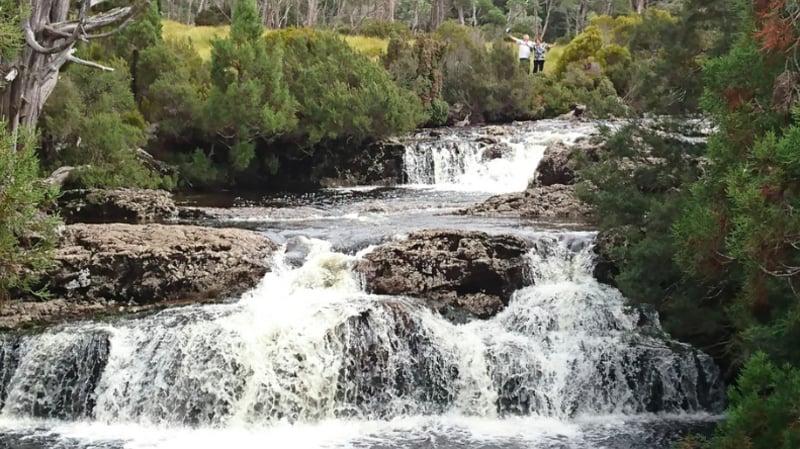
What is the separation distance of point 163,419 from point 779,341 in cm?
704

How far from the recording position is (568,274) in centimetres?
1242

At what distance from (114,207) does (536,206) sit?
8495 mm

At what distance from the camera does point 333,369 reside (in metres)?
10.7

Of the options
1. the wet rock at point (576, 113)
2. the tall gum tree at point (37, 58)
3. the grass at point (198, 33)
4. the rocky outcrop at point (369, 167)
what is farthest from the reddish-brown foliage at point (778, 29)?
the grass at point (198, 33)

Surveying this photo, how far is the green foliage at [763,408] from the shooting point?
19.8 ft

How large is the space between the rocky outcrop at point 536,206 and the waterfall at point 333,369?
208 inches

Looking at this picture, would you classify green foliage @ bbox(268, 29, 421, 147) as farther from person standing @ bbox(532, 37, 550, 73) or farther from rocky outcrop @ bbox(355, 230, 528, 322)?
person standing @ bbox(532, 37, 550, 73)

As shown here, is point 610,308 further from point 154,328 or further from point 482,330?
point 154,328

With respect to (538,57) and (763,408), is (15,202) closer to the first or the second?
(763,408)

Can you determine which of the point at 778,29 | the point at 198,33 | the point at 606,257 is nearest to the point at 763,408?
the point at 778,29

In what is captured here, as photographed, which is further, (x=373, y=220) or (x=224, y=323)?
(x=373, y=220)

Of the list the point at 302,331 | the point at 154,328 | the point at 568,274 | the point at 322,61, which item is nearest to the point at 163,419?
the point at 154,328

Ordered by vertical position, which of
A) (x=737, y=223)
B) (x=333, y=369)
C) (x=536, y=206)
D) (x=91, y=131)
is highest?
(x=91, y=131)

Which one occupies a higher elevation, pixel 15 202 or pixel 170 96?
pixel 170 96
